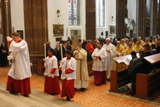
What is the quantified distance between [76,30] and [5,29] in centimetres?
855

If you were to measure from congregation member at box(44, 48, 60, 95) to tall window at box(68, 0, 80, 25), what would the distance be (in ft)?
48.9

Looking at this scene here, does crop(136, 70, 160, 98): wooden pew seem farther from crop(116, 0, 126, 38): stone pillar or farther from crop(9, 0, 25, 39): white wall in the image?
crop(9, 0, 25, 39): white wall

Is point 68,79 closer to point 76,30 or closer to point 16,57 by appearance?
point 16,57

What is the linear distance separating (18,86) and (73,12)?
678 inches

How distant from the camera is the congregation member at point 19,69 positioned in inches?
205

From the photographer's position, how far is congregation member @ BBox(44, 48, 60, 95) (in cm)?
679

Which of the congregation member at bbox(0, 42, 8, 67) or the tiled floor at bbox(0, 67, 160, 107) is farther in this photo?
the congregation member at bbox(0, 42, 8, 67)

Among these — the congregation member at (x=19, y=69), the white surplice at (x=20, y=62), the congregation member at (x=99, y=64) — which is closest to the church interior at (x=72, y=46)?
the congregation member at (x=19, y=69)

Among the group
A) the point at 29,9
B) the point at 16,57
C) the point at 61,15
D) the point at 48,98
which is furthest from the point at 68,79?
the point at 61,15

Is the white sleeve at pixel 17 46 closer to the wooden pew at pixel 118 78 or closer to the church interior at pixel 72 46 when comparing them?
the church interior at pixel 72 46

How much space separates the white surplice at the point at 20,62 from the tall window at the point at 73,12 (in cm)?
1640

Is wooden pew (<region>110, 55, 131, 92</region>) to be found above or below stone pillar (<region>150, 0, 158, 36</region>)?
below

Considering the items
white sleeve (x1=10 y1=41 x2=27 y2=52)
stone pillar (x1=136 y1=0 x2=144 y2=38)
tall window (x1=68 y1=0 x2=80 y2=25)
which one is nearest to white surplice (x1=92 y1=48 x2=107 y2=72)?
white sleeve (x1=10 y1=41 x2=27 y2=52)

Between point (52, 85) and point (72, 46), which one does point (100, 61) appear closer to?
point (72, 46)
